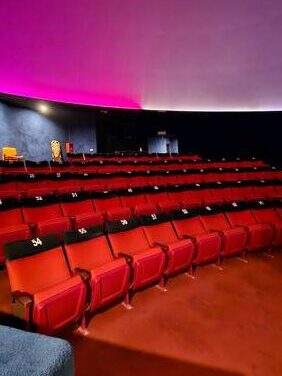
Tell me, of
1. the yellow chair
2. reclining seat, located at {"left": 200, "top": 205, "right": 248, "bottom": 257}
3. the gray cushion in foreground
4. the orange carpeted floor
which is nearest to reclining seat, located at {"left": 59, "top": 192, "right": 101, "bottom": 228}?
the orange carpeted floor

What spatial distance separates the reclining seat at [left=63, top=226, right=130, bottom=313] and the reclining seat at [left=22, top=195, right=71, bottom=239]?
622 mm

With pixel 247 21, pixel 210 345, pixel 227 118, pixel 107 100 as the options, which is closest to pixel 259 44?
pixel 247 21

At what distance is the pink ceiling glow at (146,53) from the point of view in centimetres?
577

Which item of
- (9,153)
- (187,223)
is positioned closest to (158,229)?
(187,223)

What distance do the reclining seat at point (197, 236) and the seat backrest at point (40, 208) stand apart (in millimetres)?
1232

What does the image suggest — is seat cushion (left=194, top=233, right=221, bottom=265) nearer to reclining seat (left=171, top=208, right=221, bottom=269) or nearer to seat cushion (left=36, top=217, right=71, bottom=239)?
reclining seat (left=171, top=208, right=221, bottom=269)

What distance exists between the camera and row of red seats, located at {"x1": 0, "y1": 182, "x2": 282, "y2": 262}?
2.75m

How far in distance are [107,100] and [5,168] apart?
4805mm

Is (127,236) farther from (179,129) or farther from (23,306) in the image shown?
(179,129)

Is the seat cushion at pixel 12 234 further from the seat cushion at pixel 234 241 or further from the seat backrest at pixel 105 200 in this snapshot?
the seat cushion at pixel 234 241

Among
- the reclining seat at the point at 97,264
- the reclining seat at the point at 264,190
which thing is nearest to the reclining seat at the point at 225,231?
the reclining seat at the point at 97,264

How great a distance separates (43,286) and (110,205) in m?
1.90

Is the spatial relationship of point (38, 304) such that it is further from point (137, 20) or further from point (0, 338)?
point (137, 20)

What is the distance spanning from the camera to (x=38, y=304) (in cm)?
148
